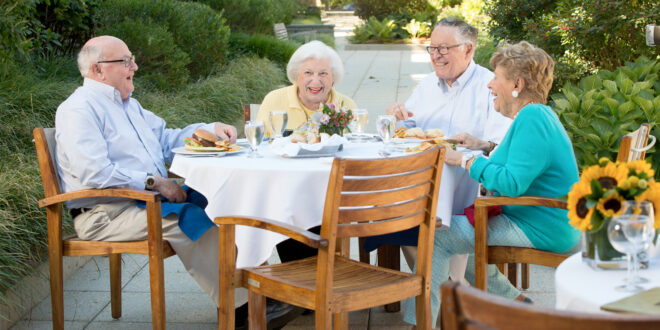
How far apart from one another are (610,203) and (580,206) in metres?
Result: 0.09

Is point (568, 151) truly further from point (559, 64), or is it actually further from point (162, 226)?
point (559, 64)

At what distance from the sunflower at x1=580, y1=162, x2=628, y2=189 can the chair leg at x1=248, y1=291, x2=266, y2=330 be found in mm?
1649

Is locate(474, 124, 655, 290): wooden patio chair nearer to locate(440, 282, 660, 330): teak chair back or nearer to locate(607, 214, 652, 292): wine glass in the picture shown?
locate(607, 214, 652, 292): wine glass

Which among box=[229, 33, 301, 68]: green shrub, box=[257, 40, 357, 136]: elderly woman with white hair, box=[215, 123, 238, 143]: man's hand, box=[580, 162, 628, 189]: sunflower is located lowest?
box=[215, 123, 238, 143]: man's hand

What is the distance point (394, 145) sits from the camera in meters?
3.88

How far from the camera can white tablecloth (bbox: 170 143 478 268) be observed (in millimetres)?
3273

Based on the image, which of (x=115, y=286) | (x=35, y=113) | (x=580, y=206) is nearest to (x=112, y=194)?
(x=115, y=286)

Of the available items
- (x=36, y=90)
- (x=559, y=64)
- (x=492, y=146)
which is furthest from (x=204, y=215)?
(x=559, y=64)

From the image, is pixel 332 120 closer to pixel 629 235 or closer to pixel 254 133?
pixel 254 133

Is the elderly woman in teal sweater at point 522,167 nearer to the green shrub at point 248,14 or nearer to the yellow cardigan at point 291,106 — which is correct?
the yellow cardigan at point 291,106

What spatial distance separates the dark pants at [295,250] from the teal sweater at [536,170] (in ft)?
3.31

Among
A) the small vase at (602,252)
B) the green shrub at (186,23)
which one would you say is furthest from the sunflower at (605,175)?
the green shrub at (186,23)

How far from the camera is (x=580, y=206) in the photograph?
7.13ft

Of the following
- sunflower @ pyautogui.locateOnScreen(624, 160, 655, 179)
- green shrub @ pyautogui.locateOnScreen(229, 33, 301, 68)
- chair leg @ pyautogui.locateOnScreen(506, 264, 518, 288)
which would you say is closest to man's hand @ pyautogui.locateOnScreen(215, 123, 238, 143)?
chair leg @ pyautogui.locateOnScreen(506, 264, 518, 288)
